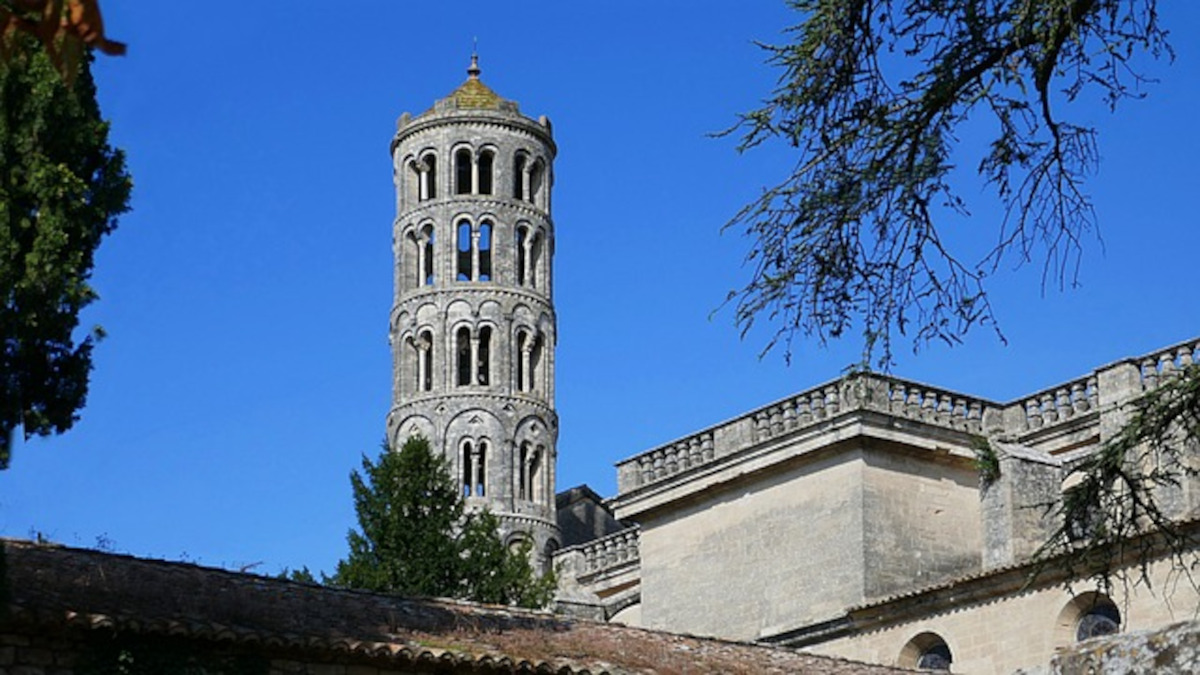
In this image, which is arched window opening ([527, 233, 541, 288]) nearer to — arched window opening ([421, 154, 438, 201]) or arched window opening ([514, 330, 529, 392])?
arched window opening ([514, 330, 529, 392])

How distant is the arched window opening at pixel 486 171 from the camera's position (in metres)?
61.1

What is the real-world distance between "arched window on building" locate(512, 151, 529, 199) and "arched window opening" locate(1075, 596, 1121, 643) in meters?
36.1

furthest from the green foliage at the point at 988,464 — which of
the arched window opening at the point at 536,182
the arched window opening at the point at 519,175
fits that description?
the arched window opening at the point at 536,182

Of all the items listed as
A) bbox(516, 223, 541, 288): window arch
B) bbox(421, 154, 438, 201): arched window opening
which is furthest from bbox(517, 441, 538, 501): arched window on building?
bbox(421, 154, 438, 201): arched window opening

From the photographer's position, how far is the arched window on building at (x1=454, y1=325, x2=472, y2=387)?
5925 cm

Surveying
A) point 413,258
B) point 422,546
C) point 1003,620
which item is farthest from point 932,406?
point 413,258

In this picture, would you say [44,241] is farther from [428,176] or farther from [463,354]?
[428,176]

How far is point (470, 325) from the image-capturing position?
59.1 m

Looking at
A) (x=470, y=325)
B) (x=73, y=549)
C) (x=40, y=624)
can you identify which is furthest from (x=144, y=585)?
(x=470, y=325)

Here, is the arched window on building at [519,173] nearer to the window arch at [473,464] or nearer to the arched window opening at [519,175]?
the arched window opening at [519,175]

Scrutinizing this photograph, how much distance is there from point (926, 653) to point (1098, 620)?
2819 mm

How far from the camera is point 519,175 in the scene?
203 ft

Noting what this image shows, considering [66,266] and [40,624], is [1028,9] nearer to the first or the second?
[40,624]

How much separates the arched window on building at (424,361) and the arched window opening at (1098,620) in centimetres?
3416
